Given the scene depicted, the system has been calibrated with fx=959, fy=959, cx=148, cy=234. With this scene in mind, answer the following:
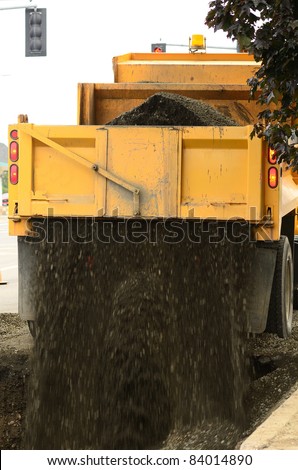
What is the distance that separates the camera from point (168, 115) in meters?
7.87

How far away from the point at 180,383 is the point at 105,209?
1460 millimetres

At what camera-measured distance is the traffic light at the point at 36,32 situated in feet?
67.6

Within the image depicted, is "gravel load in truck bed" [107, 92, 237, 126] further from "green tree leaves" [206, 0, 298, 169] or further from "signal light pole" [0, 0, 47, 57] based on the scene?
"signal light pole" [0, 0, 47, 57]

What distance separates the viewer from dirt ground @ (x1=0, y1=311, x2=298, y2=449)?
715 cm

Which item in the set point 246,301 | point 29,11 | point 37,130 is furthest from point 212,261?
point 29,11

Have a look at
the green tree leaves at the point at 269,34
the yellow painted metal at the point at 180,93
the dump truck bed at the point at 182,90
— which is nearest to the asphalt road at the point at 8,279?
the dump truck bed at the point at 182,90

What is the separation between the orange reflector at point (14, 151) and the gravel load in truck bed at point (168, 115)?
0.87 meters

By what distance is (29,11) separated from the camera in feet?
68.8

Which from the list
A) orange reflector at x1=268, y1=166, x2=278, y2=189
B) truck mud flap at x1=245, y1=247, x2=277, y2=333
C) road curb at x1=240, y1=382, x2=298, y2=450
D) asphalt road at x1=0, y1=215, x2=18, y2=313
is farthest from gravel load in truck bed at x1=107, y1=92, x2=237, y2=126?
asphalt road at x1=0, y1=215, x2=18, y2=313

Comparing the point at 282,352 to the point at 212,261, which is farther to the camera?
the point at 282,352

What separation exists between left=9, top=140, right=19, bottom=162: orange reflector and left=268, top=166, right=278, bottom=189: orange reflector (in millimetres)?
2008

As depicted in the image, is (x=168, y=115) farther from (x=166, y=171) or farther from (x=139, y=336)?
(x=139, y=336)
